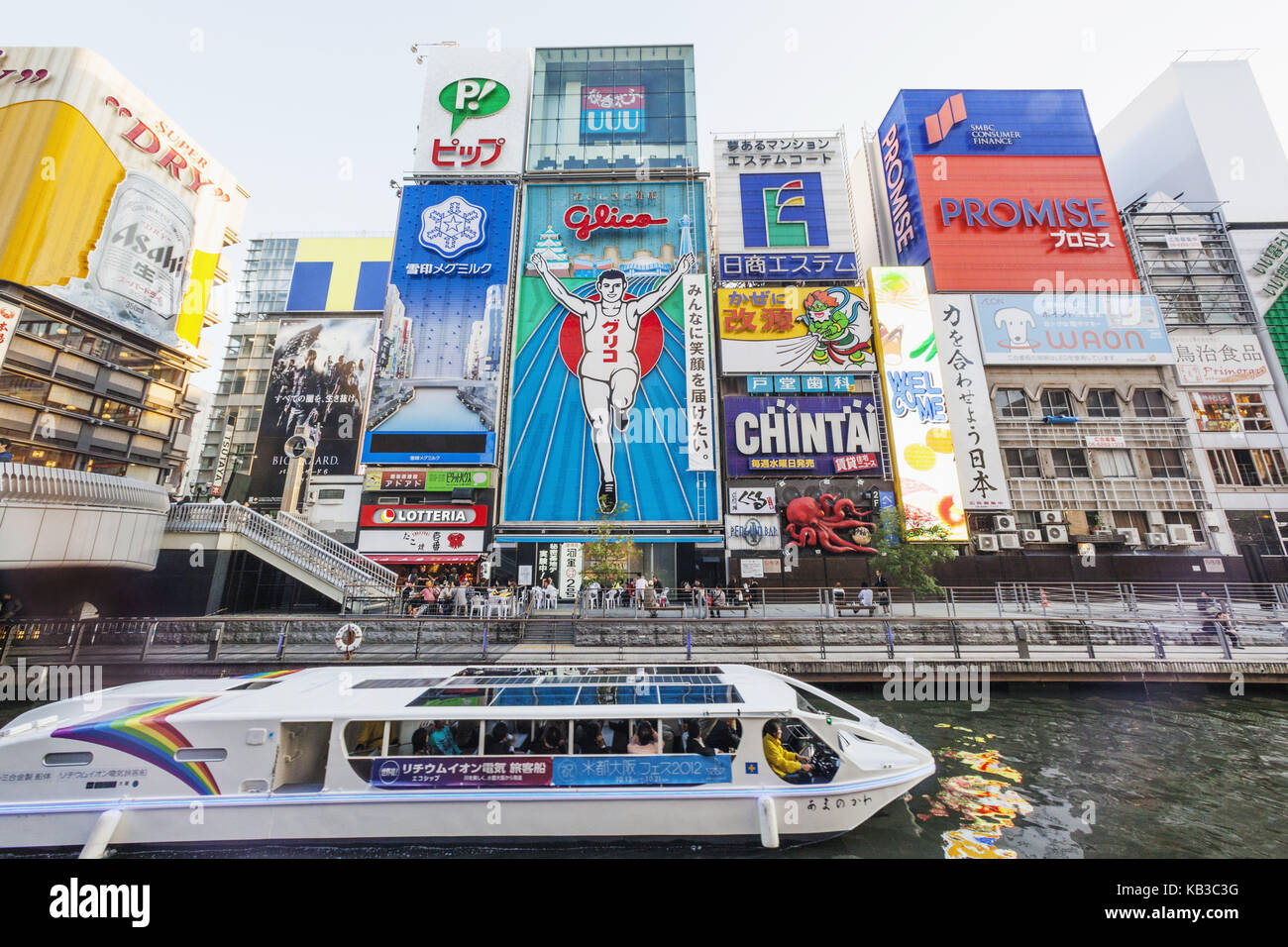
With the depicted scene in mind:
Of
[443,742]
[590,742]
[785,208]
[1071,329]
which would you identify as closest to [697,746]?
[590,742]

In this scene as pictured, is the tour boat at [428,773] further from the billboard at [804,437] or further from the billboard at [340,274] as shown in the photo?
the billboard at [340,274]

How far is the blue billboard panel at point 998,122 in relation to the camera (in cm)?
3734

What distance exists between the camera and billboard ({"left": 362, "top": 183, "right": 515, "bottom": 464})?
30609 mm

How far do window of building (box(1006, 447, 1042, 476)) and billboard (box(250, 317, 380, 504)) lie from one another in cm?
4467

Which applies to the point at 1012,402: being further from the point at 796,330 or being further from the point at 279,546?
the point at 279,546

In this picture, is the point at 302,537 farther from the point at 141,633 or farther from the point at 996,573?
the point at 996,573

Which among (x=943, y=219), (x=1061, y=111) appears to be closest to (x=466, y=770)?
(x=943, y=219)

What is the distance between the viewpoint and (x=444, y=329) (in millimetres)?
32438

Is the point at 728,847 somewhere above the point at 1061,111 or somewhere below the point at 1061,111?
below

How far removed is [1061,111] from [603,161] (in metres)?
33.5

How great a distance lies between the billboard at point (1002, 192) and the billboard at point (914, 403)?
3.74 meters

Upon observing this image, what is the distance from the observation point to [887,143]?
134 feet

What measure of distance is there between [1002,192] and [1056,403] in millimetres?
15577
